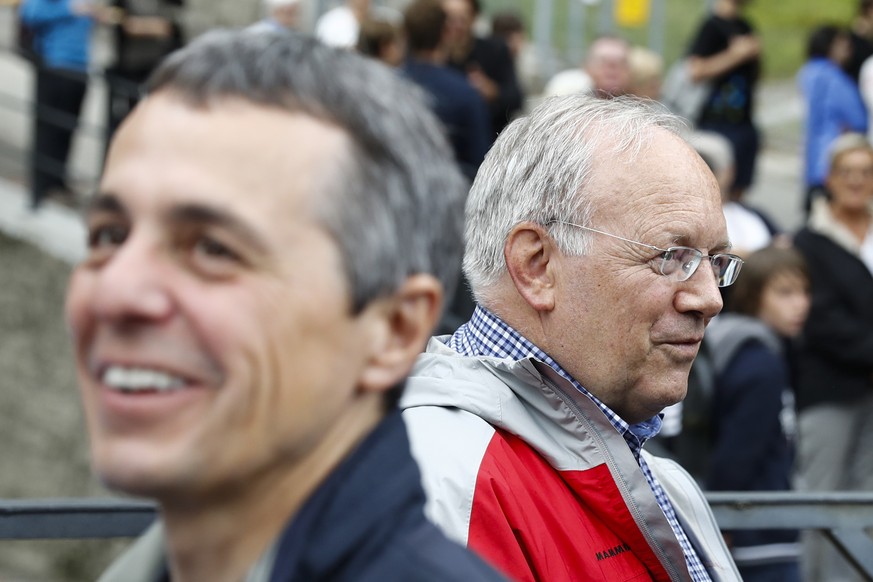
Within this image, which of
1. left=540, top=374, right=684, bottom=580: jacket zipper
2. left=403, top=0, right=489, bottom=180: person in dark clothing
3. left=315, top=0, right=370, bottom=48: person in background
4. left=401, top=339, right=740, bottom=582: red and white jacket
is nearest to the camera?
left=401, top=339, right=740, bottom=582: red and white jacket

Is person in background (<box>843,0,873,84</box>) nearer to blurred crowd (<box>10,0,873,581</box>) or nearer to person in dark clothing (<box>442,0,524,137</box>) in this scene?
blurred crowd (<box>10,0,873,581</box>)

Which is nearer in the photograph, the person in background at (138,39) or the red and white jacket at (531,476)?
the red and white jacket at (531,476)

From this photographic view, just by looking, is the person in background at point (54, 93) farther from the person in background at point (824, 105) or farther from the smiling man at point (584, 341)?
the smiling man at point (584, 341)

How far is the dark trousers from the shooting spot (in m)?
8.33

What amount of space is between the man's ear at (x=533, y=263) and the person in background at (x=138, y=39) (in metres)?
5.78

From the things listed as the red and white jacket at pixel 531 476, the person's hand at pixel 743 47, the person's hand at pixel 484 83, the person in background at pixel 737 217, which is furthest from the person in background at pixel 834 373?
the red and white jacket at pixel 531 476

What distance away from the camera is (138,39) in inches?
319

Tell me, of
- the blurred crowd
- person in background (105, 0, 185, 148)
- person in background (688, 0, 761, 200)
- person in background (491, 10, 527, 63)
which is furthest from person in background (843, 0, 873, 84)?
person in background (105, 0, 185, 148)

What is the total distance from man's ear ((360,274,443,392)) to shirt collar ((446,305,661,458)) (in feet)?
2.84

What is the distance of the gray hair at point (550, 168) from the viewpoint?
7.79 ft

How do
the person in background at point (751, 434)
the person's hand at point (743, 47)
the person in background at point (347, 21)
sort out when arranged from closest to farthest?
the person in background at point (751, 434), the person in background at point (347, 21), the person's hand at point (743, 47)

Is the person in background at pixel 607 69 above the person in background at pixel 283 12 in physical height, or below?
above

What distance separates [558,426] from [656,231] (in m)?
0.41

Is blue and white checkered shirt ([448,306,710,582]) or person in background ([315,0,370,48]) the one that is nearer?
blue and white checkered shirt ([448,306,710,582])
